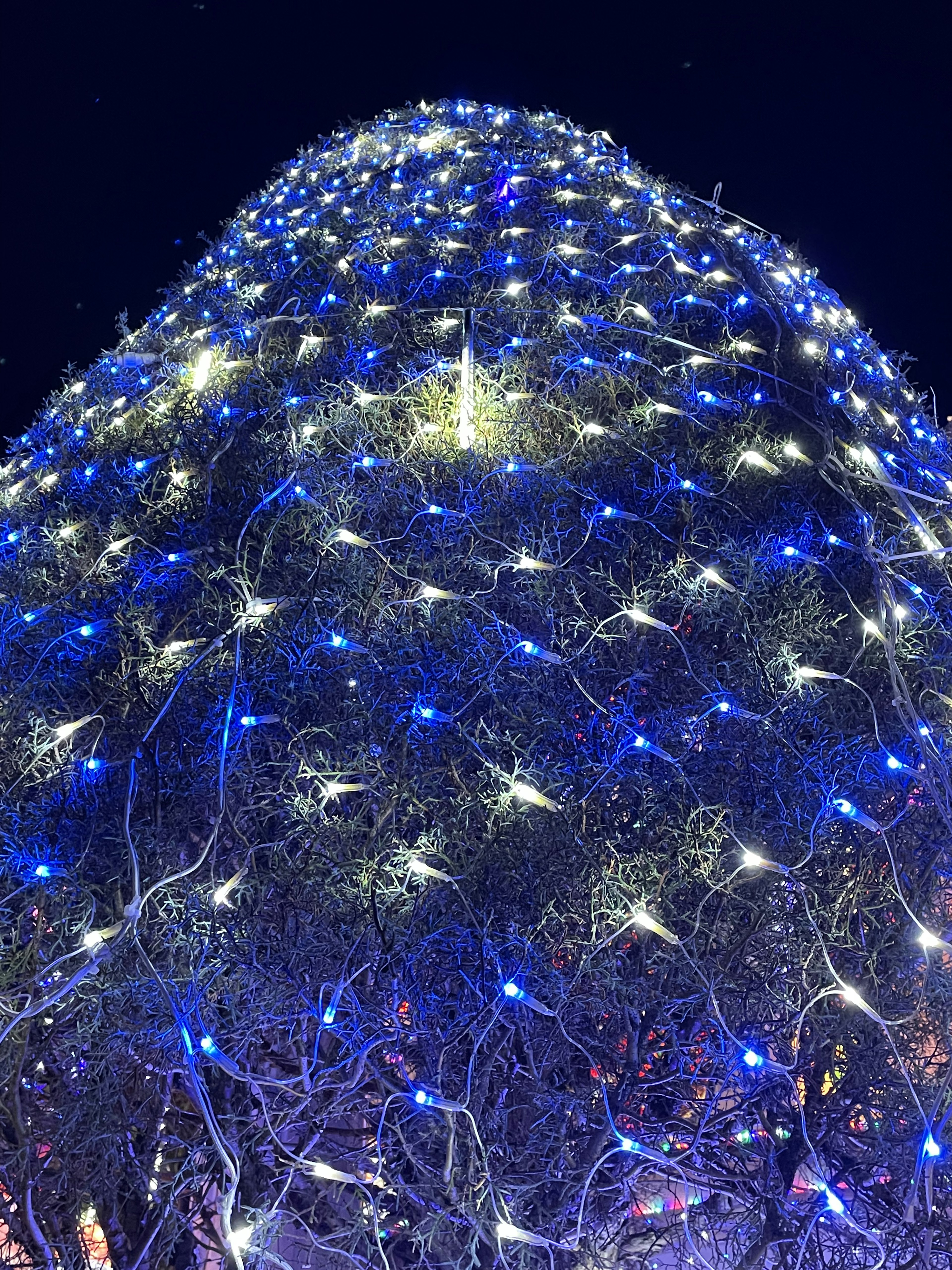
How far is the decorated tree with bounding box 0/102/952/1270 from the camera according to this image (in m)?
0.90

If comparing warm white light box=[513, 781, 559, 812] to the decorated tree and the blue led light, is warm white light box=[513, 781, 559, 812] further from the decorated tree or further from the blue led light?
the blue led light

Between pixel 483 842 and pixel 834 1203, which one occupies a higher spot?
pixel 483 842

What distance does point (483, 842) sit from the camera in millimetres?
953

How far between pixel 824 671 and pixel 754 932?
321 mm

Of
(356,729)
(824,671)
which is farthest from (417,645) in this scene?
(824,671)

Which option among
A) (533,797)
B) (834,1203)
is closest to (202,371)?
(533,797)

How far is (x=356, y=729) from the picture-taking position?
101 centimetres

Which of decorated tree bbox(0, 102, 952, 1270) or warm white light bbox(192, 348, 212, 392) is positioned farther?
warm white light bbox(192, 348, 212, 392)

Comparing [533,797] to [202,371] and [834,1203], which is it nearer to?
[834,1203]

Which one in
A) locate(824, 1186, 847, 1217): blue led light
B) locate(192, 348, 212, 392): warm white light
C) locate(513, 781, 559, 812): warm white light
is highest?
locate(192, 348, 212, 392): warm white light

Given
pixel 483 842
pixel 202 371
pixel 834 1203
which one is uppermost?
pixel 202 371

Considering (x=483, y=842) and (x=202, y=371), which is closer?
(x=483, y=842)

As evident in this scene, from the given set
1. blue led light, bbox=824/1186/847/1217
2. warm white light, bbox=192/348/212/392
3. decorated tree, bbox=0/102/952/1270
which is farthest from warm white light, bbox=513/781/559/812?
warm white light, bbox=192/348/212/392

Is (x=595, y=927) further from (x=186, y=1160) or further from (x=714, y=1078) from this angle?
(x=186, y=1160)
